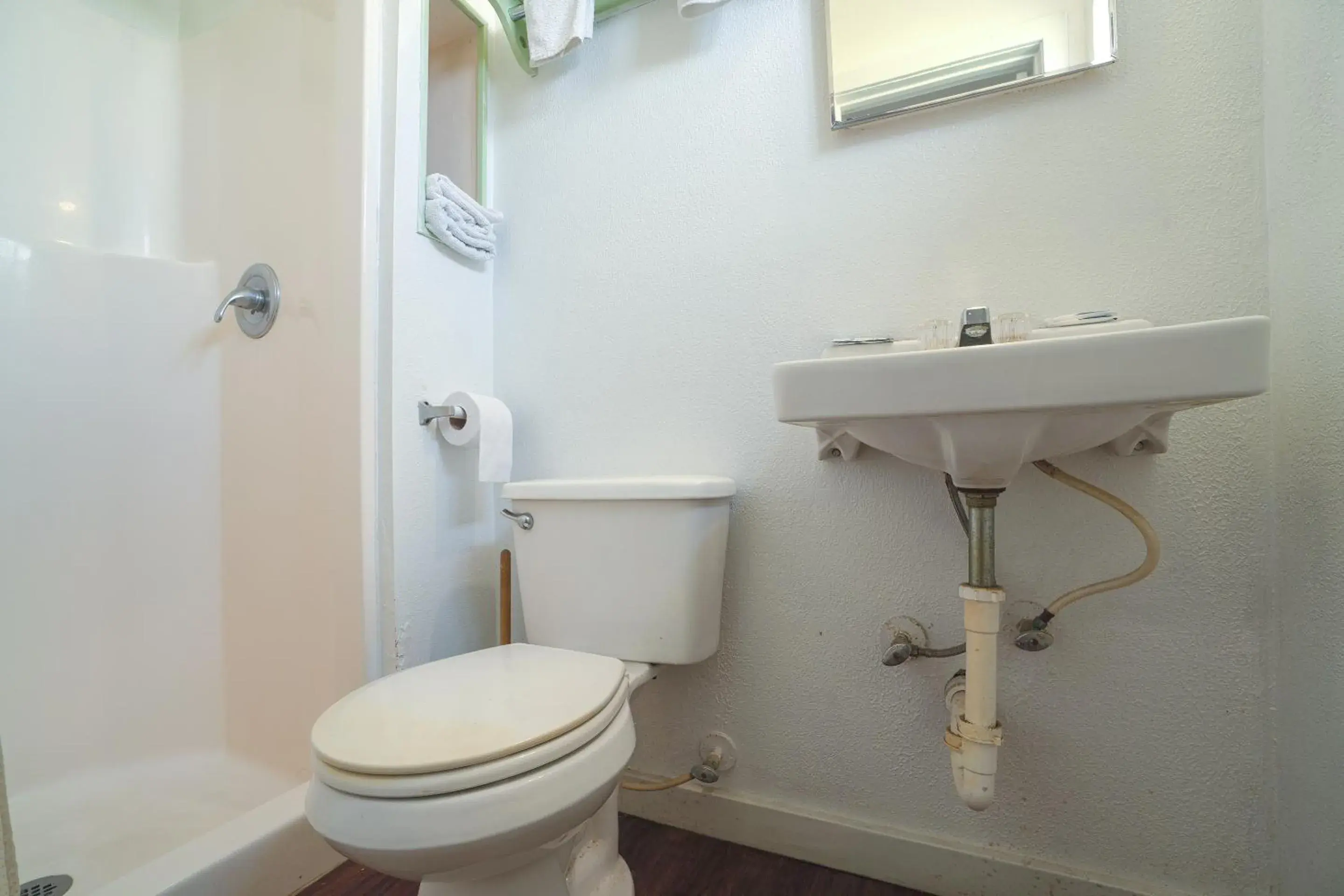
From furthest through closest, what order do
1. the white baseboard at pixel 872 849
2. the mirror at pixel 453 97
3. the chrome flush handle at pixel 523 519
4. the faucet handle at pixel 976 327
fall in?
the mirror at pixel 453 97
the chrome flush handle at pixel 523 519
the white baseboard at pixel 872 849
the faucet handle at pixel 976 327

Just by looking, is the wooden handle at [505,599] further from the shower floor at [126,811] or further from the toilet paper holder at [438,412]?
the shower floor at [126,811]

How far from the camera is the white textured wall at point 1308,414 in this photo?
668mm

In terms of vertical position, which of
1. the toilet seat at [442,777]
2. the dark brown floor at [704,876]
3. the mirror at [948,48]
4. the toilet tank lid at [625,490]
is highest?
the mirror at [948,48]

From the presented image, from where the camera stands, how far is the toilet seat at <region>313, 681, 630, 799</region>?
560 mm

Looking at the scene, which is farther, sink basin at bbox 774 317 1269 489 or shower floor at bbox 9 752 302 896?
shower floor at bbox 9 752 302 896

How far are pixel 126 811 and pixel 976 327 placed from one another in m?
1.66

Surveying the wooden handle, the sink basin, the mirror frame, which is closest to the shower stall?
the mirror frame

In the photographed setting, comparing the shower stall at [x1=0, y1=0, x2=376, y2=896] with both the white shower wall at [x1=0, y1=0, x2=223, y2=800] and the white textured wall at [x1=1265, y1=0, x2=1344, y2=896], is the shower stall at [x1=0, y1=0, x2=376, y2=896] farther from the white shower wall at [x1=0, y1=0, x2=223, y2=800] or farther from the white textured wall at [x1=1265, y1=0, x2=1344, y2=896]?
the white textured wall at [x1=1265, y1=0, x2=1344, y2=896]

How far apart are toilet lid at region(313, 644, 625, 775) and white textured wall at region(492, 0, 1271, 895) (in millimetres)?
429

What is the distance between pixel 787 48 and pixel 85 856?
187 cm

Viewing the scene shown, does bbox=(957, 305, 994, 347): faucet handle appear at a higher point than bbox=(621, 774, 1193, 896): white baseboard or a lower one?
higher

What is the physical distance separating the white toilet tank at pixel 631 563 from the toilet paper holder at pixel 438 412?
22cm

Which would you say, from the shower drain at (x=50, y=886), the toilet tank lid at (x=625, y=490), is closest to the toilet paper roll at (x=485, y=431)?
the toilet tank lid at (x=625, y=490)

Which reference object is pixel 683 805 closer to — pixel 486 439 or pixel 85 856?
pixel 486 439
